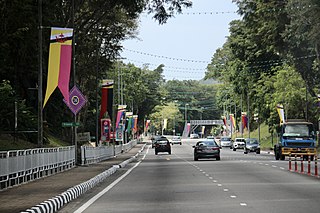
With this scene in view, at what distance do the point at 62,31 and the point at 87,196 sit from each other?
1372 cm

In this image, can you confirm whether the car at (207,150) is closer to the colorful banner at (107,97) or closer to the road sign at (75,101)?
the colorful banner at (107,97)

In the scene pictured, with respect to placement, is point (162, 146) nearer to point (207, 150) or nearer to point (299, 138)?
point (207, 150)

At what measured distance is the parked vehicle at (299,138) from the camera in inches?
1957

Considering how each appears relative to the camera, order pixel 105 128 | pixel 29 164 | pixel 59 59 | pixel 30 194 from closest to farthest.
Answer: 1. pixel 30 194
2. pixel 29 164
3. pixel 59 59
4. pixel 105 128

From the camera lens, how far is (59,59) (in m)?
32.4

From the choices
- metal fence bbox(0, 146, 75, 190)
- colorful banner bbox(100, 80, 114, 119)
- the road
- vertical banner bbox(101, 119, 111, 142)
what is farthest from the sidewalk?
vertical banner bbox(101, 119, 111, 142)

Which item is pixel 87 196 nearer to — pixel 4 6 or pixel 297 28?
pixel 4 6

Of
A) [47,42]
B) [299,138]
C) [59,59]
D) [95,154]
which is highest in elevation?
[47,42]

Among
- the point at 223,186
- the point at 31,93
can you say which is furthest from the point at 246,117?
the point at 223,186

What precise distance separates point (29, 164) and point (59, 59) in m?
8.06

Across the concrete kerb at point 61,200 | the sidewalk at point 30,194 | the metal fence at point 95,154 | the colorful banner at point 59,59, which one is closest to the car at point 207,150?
the metal fence at point 95,154

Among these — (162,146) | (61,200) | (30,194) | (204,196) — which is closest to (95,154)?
(162,146)

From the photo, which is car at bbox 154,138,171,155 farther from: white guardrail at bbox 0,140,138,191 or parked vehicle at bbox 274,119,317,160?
white guardrail at bbox 0,140,138,191

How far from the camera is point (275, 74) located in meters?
88.4
